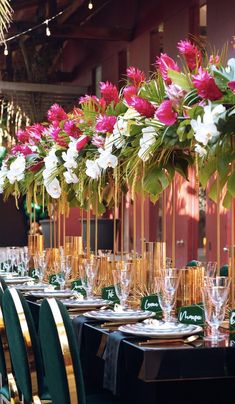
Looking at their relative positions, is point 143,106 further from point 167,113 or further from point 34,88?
point 34,88

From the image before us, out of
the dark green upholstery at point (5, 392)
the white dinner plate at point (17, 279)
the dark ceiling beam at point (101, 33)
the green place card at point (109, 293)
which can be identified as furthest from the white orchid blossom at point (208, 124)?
the dark ceiling beam at point (101, 33)

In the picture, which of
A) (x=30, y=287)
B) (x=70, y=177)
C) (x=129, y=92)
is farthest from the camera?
(x=30, y=287)

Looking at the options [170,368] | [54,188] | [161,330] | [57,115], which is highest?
[57,115]

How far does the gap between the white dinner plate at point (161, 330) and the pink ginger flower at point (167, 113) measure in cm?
76

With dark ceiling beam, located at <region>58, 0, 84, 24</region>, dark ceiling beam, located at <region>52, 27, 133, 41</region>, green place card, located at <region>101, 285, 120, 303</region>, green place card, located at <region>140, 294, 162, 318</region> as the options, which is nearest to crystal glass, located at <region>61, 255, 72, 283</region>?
green place card, located at <region>101, 285, 120, 303</region>

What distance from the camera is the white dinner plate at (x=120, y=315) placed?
3616 mm

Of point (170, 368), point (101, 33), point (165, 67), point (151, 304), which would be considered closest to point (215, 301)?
point (170, 368)

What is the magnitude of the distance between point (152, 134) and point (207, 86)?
0.53 meters

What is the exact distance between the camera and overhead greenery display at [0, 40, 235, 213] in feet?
10.4

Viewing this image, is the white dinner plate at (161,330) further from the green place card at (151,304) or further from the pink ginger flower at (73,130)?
the pink ginger flower at (73,130)

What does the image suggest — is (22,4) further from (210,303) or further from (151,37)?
(210,303)

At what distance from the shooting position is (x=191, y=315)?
3.41 metres

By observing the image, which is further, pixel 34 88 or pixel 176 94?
pixel 34 88

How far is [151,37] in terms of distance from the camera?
12398 mm
